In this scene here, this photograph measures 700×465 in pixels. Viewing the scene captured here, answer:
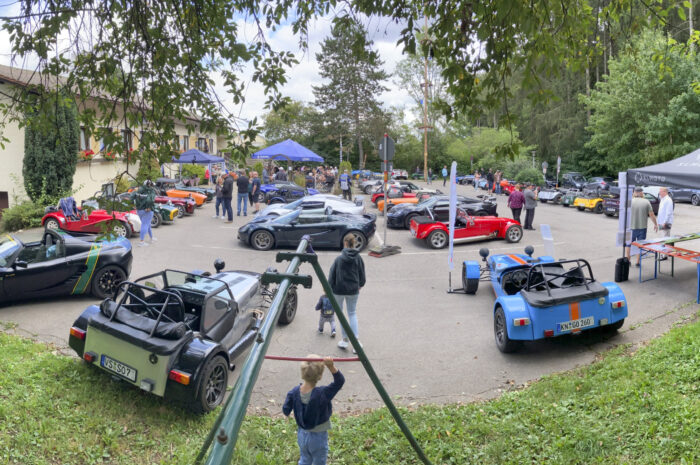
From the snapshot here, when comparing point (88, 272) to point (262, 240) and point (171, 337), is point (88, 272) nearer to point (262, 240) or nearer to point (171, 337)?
point (171, 337)

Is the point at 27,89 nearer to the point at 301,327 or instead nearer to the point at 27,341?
the point at 27,341

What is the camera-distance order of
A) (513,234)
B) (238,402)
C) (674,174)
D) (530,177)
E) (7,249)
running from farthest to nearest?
(530,177)
(513,234)
(674,174)
(7,249)
(238,402)

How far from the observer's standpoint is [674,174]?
10.0m

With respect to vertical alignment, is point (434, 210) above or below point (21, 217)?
above

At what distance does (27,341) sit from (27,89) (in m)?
3.85

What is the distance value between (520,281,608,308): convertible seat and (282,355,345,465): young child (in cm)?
405

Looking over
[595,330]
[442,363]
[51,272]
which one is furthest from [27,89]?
[595,330]

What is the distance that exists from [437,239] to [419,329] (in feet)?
22.2

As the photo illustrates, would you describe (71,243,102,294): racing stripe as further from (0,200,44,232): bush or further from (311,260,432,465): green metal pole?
(0,200,44,232): bush

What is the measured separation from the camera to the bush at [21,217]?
1744cm

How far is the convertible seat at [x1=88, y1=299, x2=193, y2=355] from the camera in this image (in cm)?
549

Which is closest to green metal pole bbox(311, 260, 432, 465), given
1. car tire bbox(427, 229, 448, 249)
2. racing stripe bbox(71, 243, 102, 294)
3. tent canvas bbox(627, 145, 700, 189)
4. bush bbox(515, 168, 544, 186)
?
racing stripe bbox(71, 243, 102, 294)

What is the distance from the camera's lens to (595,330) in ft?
25.5

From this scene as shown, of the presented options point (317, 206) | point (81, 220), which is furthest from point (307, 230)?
point (81, 220)
